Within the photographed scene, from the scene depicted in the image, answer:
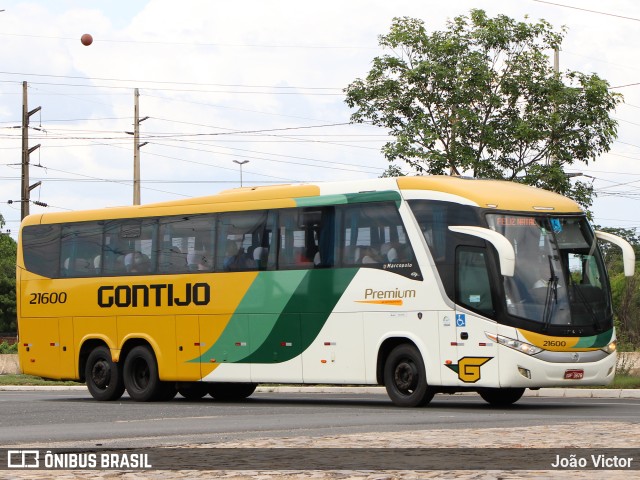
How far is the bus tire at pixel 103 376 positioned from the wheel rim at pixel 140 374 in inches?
11.9

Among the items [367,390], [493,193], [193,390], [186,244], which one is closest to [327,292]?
[493,193]

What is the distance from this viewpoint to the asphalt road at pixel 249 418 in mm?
15773

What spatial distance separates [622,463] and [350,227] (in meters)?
12.3

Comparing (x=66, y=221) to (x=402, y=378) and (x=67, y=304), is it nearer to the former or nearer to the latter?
(x=67, y=304)

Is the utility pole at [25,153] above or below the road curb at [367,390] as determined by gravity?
above

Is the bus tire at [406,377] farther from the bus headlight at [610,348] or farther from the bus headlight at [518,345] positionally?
the bus headlight at [610,348]

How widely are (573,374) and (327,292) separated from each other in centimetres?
443

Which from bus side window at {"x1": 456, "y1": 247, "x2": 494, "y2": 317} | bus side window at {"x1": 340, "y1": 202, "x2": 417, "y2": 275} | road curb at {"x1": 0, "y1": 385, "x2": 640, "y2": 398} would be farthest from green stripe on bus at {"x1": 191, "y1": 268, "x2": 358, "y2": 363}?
road curb at {"x1": 0, "y1": 385, "x2": 640, "y2": 398}

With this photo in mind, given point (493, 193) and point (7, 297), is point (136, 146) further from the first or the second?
point (7, 297)

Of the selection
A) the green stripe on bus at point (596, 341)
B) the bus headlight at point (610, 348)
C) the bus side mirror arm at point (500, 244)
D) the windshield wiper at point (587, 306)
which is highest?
the bus side mirror arm at point (500, 244)

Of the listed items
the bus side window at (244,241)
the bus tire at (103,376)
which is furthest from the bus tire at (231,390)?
the bus side window at (244,241)

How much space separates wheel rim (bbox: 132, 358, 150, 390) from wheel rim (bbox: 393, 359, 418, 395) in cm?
591

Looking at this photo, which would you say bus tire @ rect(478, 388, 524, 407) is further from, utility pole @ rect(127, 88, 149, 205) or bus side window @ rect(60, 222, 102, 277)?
utility pole @ rect(127, 88, 149, 205)

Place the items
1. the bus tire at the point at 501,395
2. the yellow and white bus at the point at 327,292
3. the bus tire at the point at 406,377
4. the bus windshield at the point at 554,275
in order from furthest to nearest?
the bus tire at the point at 501,395 → the bus tire at the point at 406,377 → the yellow and white bus at the point at 327,292 → the bus windshield at the point at 554,275
